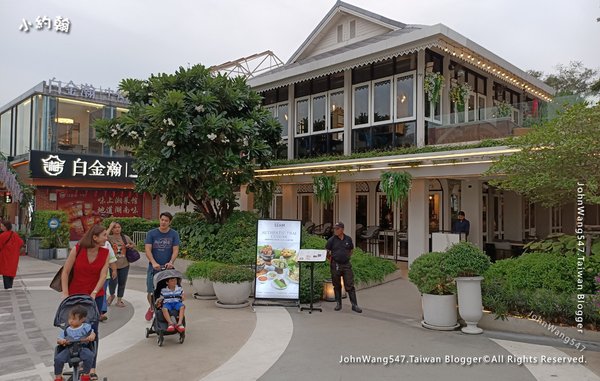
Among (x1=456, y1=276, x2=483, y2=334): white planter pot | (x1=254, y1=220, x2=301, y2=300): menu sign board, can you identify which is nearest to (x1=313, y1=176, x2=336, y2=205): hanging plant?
(x1=254, y1=220, x2=301, y2=300): menu sign board

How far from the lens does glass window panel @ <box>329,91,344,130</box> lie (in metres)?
15.2

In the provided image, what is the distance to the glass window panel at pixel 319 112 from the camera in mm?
15750

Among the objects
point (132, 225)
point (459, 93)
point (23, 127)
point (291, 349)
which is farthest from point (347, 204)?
point (23, 127)

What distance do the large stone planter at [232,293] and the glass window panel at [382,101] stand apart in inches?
299

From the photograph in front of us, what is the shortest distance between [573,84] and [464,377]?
3397 centimetres

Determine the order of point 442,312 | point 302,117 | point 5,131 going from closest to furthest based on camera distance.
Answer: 1. point 442,312
2. point 302,117
3. point 5,131

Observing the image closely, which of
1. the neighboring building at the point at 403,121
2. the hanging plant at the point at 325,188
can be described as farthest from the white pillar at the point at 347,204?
the hanging plant at the point at 325,188

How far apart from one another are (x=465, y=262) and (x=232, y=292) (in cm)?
421

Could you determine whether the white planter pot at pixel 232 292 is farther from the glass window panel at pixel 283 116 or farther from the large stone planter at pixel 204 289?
the glass window panel at pixel 283 116

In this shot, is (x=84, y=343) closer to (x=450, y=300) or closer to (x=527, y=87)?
(x=450, y=300)

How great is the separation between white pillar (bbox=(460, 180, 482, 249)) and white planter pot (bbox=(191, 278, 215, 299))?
8298 mm

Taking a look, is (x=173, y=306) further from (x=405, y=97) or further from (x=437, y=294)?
(x=405, y=97)

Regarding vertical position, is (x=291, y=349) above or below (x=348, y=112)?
below

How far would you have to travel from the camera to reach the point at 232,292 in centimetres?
842
